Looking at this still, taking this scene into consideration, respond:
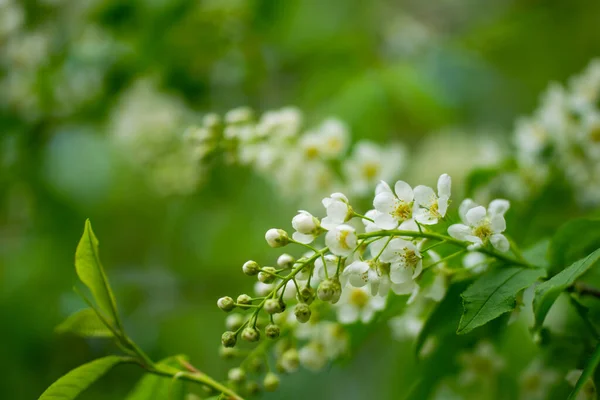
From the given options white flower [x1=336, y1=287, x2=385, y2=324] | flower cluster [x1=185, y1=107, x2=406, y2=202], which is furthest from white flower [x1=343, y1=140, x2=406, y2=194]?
white flower [x1=336, y1=287, x2=385, y2=324]

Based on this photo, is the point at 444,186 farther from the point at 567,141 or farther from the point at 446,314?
the point at 567,141

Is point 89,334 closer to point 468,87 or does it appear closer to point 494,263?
point 494,263

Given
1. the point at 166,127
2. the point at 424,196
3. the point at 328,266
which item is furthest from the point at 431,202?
the point at 166,127

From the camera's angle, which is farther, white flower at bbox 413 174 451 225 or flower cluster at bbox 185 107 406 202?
flower cluster at bbox 185 107 406 202

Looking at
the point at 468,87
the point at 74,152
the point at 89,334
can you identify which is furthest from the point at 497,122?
the point at 89,334

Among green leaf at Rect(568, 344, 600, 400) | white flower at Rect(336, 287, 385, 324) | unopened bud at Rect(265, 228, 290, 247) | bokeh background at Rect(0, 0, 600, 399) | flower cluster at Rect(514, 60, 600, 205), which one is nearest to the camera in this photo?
green leaf at Rect(568, 344, 600, 400)

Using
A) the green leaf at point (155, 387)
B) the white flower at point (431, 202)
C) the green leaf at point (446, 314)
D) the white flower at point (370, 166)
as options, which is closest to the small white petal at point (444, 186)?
the white flower at point (431, 202)

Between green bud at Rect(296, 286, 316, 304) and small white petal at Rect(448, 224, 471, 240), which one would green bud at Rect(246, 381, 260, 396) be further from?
small white petal at Rect(448, 224, 471, 240)
